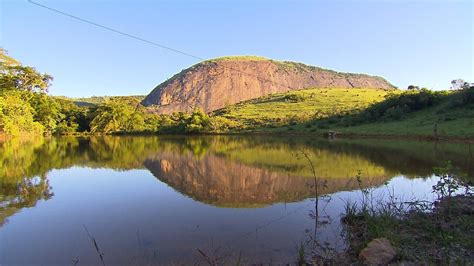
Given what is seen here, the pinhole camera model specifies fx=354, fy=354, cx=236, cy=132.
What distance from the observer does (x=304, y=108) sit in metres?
94.8

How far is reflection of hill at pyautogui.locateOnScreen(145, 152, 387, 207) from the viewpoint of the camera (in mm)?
12500

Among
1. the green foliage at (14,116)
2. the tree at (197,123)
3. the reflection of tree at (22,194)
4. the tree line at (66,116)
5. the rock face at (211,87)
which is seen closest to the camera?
the reflection of tree at (22,194)

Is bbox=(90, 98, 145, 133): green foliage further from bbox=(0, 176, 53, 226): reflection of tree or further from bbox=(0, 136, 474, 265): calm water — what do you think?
bbox=(0, 176, 53, 226): reflection of tree

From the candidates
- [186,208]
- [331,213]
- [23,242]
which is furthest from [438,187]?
[23,242]

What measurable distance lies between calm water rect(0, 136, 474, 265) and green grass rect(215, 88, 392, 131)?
53621 mm

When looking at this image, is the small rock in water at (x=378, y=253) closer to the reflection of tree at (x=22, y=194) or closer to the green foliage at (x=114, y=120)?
the reflection of tree at (x=22, y=194)

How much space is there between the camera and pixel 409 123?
52094mm

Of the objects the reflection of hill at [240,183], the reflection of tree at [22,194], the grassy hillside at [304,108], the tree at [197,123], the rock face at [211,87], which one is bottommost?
the reflection of tree at [22,194]

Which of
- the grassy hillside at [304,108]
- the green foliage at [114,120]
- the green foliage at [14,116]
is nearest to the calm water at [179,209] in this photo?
the green foliage at [14,116]

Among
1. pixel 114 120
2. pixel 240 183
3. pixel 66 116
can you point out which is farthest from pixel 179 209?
pixel 66 116

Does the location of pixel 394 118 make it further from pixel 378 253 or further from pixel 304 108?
pixel 378 253

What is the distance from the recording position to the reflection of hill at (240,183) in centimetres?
1250

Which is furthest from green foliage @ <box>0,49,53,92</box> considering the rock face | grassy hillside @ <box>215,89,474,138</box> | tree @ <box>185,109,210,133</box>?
the rock face

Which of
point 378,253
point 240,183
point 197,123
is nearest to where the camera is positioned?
point 378,253
